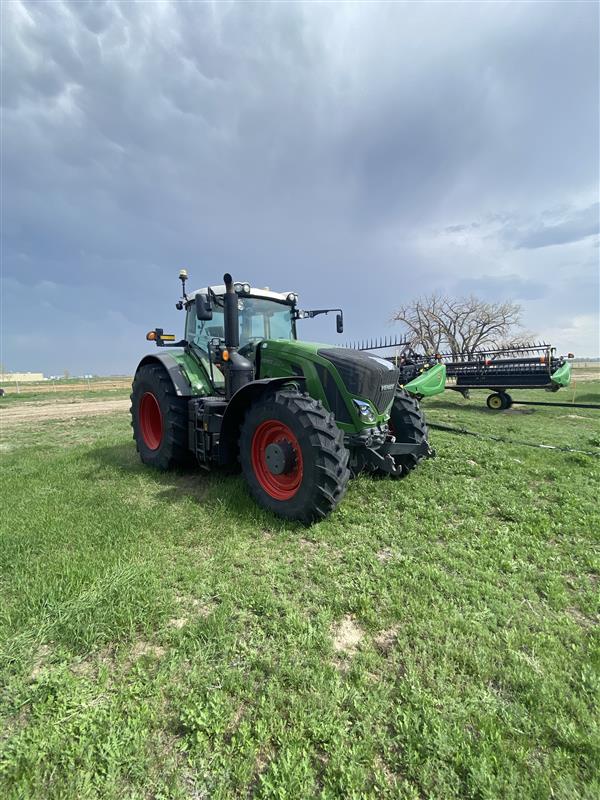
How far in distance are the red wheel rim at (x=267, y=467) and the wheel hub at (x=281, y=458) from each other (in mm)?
30

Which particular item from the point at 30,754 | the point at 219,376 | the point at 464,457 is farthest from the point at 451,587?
the point at 219,376

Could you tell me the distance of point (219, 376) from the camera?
4668 mm

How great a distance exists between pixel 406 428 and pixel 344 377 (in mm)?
1210

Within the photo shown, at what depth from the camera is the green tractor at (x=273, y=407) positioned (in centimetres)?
308

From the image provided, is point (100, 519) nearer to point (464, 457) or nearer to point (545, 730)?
point (545, 730)

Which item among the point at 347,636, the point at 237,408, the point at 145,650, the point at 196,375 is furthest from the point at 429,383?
the point at 145,650

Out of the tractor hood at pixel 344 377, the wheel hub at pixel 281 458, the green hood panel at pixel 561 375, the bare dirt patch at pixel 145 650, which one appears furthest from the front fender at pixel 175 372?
the green hood panel at pixel 561 375

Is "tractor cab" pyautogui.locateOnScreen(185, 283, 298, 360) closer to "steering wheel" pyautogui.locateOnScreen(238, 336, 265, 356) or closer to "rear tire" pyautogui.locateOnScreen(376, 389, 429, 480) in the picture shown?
"steering wheel" pyautogui.locateOnScreen(238, 336, 265, 356)

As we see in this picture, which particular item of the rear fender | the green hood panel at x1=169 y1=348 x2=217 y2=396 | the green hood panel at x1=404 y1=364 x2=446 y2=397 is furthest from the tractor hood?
the green hood panel at x1=404 y1=364 x2=446 y2=397

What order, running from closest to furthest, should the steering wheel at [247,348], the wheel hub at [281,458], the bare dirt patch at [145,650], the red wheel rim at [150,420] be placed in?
the bare dirt patch at [145,650] < the wheel hub at [281,458] < the steering wheel at [247,348] < the red wheel rim at [150,420]

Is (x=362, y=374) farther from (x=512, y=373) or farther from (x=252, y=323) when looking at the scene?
(x=512, y=373)

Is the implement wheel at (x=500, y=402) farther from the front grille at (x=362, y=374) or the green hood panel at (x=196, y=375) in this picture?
the green hood panel at (x=196, y=375)

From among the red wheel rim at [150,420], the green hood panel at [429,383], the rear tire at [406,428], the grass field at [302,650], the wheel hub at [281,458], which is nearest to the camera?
the grass field at [302,650]

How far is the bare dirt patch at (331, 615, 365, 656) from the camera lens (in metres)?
1.88
